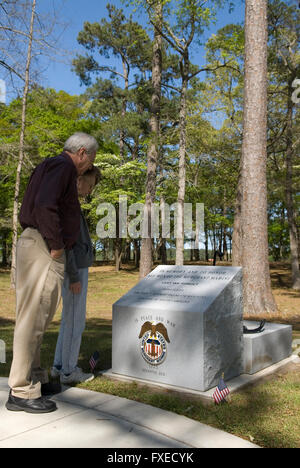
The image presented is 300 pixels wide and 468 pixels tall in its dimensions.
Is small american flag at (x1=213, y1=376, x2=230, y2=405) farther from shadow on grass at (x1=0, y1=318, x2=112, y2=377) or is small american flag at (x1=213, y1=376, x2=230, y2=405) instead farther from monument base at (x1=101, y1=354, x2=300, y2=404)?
shadow on grass at (x1=0, y1=318, x2=112, y2=377)

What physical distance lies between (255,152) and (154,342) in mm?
6581

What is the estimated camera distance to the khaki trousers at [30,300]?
317 centimetres

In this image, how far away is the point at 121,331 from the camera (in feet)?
14.5

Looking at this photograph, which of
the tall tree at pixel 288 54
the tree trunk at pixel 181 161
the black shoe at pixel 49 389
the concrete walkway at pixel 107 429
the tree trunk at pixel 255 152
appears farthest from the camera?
the tree trunk at pixel 181 161

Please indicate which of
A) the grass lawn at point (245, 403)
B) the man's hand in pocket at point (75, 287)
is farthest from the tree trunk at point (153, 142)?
the man's hand in pocket at point (75, 287)

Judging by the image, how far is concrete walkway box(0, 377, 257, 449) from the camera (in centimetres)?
272

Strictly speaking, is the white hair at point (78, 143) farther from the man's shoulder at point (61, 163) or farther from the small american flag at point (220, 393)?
the small american flag at point (220, 393)

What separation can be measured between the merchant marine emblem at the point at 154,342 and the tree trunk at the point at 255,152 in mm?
5909

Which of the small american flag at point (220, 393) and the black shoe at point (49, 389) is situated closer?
the small american flag at point (220, 393)

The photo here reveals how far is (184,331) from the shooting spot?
3.96 metres

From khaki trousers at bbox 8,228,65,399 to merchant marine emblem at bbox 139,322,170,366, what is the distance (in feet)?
4.14

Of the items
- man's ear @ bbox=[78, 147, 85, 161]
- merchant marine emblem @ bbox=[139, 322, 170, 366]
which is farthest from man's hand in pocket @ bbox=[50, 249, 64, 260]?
merchant marine emblem @ bbox=[139, 322, 170, 366]

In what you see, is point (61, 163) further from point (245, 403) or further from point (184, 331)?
point (245, 403)
